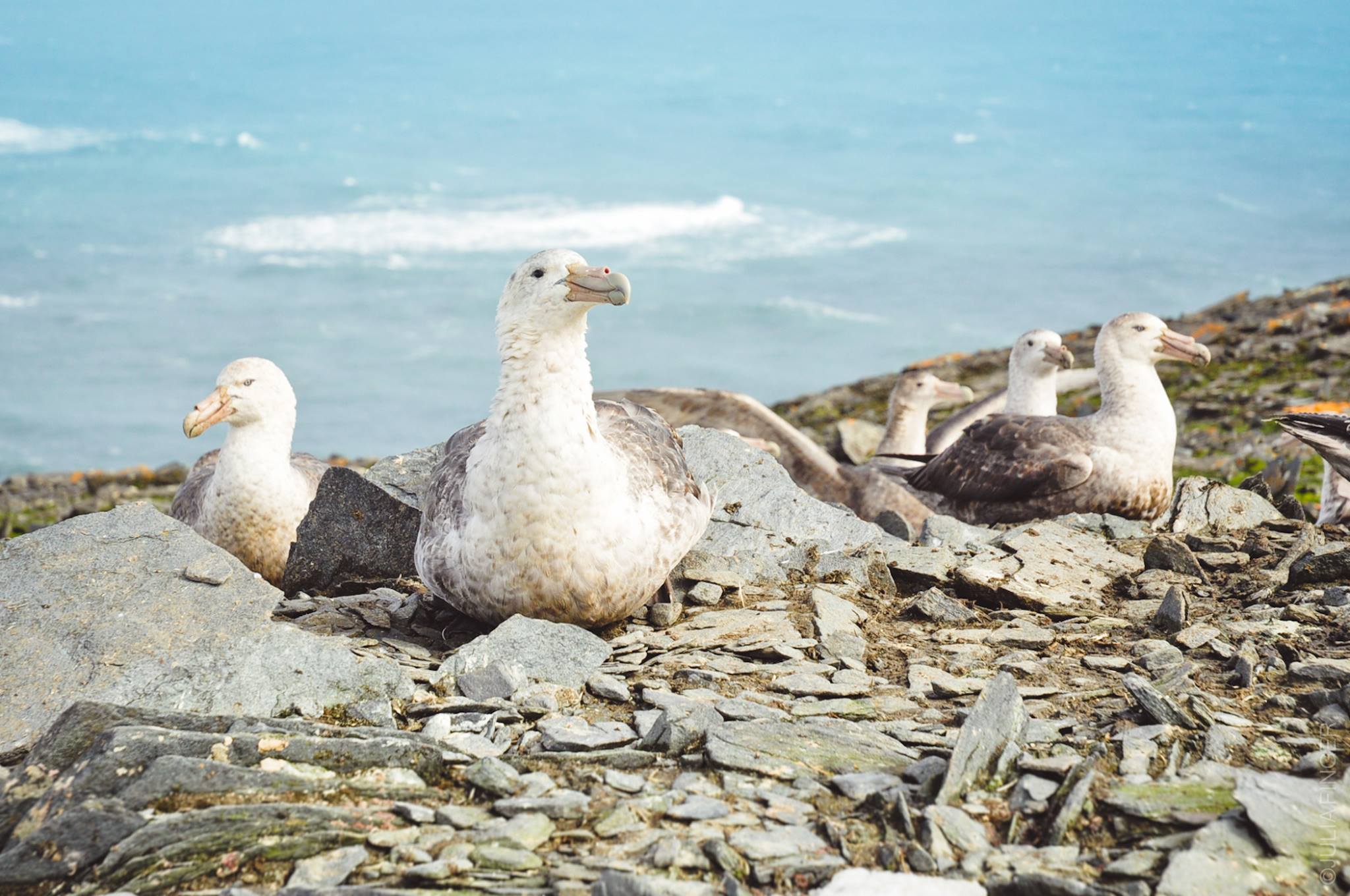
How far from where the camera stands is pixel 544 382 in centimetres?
629

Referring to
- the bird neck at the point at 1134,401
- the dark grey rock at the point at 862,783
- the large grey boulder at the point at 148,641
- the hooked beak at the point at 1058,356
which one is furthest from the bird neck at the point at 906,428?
the dark grey rock at the point at 862,783

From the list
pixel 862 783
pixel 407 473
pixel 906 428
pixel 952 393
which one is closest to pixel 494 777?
pixel 862 783

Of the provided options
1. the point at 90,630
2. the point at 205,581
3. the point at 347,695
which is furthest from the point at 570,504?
the point at 90,630

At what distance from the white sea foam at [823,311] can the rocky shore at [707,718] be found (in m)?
74.0

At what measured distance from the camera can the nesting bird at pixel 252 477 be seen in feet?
30.2

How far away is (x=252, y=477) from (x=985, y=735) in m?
6.37

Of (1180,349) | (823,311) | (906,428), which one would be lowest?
(823,311)

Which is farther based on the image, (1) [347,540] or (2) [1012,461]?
(2) [1012,461]

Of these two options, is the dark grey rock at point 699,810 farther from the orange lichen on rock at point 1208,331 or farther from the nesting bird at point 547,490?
the orange lichen on rock at point 1208,331

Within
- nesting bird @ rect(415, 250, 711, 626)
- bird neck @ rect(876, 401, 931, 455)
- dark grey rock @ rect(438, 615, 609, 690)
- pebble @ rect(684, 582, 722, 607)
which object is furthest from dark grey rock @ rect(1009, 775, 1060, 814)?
Answer: bird neck @ rect(876, 401, 931, 455)

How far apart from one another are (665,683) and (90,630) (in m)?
2.71

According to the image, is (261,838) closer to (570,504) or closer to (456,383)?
(570,504)

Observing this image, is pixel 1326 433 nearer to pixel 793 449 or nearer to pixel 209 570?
pixel 793 449

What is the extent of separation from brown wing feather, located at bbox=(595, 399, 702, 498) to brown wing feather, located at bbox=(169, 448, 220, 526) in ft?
12.0
